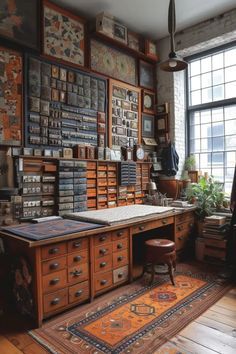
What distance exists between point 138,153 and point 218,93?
1.87 m

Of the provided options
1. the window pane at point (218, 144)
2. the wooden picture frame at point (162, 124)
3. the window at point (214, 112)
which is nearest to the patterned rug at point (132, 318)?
the window at point (214, 112)

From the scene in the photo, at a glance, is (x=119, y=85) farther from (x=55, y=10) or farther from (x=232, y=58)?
(x=232, y=58)

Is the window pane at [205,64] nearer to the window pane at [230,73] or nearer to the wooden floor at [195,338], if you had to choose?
the window pane at [230,73]

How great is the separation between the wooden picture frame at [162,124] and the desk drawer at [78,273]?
3.33 metres

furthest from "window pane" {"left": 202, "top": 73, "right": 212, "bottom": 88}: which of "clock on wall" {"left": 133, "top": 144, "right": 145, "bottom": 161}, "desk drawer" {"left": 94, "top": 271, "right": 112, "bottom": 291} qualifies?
"desk drawer" {"left": 94, "top": 271, "right": 112, "bottom": 291}

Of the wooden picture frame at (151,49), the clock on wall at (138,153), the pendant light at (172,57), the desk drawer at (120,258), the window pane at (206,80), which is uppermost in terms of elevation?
the wooden picture frame at (151,49)

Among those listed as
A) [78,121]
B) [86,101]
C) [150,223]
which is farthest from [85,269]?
[86,101]

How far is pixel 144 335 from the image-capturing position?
7.76 feet

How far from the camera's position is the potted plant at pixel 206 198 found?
4.50 metres

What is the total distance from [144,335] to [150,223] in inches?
59.9

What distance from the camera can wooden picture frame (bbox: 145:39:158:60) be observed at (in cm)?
517

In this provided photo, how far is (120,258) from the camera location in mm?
3311

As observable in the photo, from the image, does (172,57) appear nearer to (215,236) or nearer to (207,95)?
(207,95)

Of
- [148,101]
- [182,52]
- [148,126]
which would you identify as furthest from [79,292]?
[182,52]
